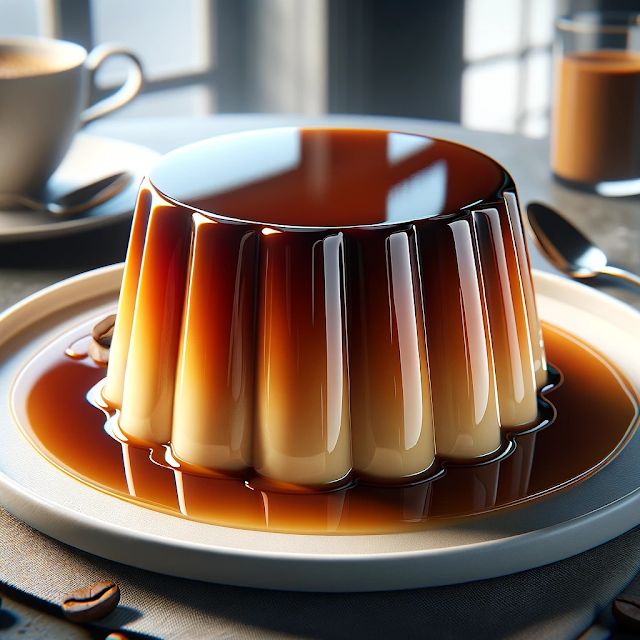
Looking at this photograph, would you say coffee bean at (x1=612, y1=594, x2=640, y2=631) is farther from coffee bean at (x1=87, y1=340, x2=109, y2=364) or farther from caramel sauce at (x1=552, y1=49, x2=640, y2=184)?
caramel sauce at (x1=552, y1=49, x2=640, y2=184)

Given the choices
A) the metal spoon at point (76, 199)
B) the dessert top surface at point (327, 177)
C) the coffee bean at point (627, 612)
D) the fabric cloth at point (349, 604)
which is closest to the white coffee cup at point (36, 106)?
the metal spoon at point (76, 199)

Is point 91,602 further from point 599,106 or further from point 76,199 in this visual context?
point 599,106

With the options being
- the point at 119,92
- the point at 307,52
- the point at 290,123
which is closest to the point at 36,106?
the point at 119,92

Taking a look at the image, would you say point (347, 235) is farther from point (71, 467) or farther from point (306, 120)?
point (306, 120)

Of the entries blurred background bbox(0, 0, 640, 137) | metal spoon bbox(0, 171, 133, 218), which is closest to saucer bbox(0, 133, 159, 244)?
metal spoon bbox(0, 171, 133, 218)

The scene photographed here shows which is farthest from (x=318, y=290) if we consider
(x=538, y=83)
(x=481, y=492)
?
(x=538, y=83)
